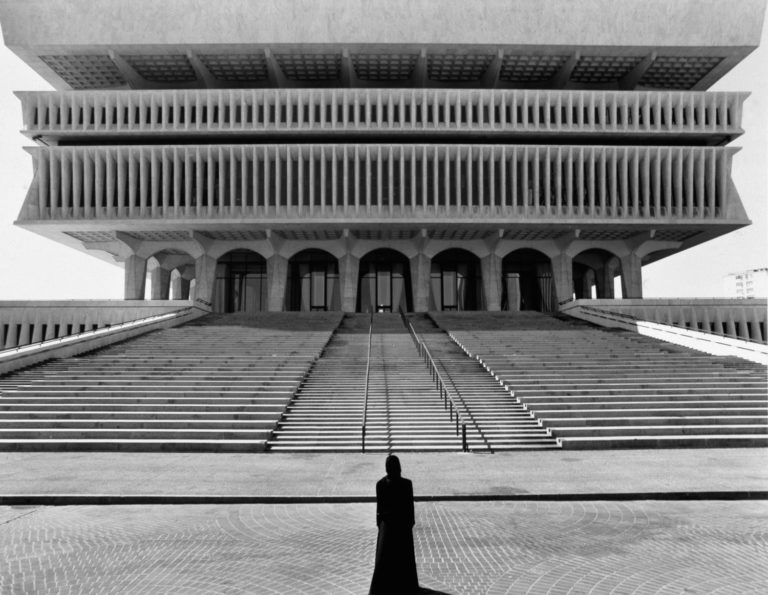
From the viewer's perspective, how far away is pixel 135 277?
42.3 metres

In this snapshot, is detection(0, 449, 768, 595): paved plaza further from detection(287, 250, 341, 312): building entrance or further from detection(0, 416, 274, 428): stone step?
detection(287, 250, 341, 312): building entrance

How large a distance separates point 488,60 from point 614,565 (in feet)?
134

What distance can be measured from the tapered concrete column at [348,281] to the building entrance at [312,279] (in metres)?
4.94

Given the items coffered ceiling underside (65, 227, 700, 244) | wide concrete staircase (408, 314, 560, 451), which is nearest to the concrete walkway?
wide concrete staircase (408, 314, 560, 451)

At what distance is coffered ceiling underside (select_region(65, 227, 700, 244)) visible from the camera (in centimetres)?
4166

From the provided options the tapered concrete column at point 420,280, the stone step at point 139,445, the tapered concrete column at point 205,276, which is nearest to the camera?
the stone step at point 139,445

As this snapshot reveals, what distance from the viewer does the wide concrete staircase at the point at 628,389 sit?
44.9ft

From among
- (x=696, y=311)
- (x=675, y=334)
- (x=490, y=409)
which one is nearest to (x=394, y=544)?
(x=490, y=409)

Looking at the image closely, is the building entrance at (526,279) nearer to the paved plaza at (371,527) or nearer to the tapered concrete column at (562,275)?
the tapered concrete column at (562,275)

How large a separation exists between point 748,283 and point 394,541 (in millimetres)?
156580

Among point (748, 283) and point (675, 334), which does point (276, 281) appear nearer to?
point (675, 334)

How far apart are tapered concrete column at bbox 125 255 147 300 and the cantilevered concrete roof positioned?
12567 millimetres

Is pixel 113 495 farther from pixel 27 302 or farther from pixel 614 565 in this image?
pixel 27 302

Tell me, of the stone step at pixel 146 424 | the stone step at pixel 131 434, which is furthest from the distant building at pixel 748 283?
the stone step at pixel 131 434
